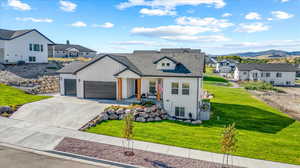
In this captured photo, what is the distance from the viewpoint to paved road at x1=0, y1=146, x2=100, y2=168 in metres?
9.77

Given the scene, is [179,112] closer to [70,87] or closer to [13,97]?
[70,87]

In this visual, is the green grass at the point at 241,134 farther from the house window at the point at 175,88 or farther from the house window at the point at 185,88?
the house window at the point at 185,88

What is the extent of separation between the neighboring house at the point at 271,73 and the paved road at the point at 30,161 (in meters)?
65.1

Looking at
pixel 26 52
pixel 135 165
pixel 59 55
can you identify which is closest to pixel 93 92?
pixel 135 165

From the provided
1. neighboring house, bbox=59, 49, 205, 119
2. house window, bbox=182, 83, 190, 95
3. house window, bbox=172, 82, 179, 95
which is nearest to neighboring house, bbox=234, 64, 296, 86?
neighboring house, bbox=59, 49, 205, 119

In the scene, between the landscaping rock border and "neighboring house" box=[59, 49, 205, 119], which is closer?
the landscaping rock border

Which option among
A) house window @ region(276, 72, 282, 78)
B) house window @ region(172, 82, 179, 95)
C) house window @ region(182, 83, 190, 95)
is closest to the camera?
house window @ region(182, 83, 190, 95)

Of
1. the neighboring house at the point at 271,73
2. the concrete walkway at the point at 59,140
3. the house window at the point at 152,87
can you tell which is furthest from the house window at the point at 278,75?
the concrete walkway at the point at 59,140

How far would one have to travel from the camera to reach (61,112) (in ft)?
60.5

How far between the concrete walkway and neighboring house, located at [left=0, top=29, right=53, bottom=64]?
2714cm

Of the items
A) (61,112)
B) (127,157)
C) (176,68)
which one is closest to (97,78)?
(61,112)

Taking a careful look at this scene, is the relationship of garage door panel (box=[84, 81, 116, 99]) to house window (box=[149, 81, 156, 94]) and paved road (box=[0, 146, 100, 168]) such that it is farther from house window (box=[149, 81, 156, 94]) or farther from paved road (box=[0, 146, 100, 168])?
paved road (box=[0, 146, 100, 168])

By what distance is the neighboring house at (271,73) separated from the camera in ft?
192

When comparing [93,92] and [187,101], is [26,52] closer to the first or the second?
[93,92]
